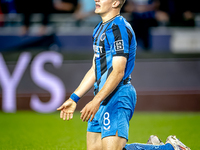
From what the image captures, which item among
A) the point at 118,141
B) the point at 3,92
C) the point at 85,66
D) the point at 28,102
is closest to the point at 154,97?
the point at 85,66

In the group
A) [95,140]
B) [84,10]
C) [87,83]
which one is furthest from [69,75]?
[95,140]

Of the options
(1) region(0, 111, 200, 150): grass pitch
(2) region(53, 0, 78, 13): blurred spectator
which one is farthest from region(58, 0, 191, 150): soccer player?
(2) region(53, 0, 78, 13): blurred spectator

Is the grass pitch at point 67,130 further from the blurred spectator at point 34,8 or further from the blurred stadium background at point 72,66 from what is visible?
the blurred spectator at point 34,8

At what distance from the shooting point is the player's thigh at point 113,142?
10.9ft

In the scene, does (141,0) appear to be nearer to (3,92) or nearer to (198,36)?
(198,36)

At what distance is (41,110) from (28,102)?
35 centimetres

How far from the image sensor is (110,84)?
10.6 ft

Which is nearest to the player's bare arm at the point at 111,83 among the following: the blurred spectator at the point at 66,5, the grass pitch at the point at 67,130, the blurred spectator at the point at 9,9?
the grass pitch at the point at 67,130

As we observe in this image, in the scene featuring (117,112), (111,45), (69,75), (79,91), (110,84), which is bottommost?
(69,75)

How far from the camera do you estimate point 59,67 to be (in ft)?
27.5

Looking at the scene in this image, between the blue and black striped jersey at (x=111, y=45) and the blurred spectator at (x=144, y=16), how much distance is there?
5391 millimetres

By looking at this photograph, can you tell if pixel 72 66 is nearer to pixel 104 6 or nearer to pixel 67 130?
pixel 67 130

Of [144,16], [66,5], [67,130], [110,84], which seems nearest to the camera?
[110,84]

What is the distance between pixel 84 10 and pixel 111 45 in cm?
634
